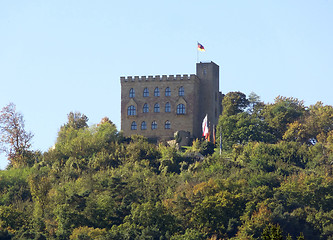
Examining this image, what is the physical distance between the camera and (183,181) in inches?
3819

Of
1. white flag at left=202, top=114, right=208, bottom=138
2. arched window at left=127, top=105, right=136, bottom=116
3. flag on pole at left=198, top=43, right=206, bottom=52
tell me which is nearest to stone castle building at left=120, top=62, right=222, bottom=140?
arched window at left=127, top=105, right=136, bottom=116

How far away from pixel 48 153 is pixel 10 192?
10429mm

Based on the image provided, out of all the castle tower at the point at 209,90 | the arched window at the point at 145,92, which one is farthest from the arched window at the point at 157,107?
the castle tower at the point at 209,90

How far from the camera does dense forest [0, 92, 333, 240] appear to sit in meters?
86.8

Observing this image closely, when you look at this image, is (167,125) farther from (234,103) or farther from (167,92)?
(234,103)

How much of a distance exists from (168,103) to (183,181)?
18.0m

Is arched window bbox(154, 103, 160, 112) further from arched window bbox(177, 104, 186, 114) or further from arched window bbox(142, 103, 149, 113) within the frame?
arched window bbox(177, 104, 186, 114)

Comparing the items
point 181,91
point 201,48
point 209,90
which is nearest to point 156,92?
point 181,91

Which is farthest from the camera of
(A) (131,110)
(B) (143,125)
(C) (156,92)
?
(C) (156,92)

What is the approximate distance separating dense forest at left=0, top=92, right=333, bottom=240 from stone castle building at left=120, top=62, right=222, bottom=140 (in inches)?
101

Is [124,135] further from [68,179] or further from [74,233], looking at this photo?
[74,233]

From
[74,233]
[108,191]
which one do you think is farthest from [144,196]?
[74,233]

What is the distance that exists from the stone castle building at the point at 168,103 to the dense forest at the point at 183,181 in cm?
256

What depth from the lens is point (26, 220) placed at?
298 feet
